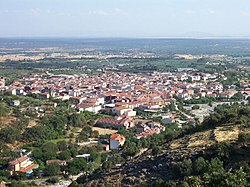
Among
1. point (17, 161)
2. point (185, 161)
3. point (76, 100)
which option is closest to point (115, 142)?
point (17, 161)

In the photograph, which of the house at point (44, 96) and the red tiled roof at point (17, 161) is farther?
the house at point (44, 96)

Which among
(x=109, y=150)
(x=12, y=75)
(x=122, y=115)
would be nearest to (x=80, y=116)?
(x=122, y=115)

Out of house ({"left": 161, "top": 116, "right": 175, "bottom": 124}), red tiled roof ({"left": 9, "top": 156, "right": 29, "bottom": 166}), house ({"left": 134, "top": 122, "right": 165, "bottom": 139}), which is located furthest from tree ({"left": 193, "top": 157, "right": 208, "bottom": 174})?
house ({"left": 161, "top": 116, "right": 175, "bottom": 124})

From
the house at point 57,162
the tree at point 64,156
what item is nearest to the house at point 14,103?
the tree at point 64,156

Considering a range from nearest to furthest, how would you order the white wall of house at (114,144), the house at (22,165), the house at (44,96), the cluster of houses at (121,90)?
the house at (22,165)
the white wall of house at (114,144)
the cluster of houses at (121,90)
the house at (44,96)

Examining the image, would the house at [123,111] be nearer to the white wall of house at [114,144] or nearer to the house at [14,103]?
the house at [14,103]

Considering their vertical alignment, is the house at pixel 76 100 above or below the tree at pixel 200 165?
below

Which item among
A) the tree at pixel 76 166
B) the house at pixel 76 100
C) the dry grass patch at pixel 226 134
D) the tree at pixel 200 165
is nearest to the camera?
the tree at pixel 200 165

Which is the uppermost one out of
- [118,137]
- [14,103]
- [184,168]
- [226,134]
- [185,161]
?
[226,134]

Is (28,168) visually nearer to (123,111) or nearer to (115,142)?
(115,142)
